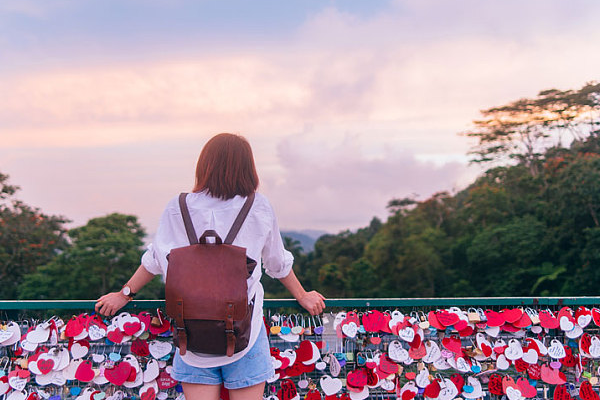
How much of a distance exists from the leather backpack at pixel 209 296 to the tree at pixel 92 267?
19.3m

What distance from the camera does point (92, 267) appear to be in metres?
21.1

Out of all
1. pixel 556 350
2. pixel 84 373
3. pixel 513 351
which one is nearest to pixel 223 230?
pixel 84 373

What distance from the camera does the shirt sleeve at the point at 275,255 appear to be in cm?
195

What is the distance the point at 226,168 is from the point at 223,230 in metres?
0.22

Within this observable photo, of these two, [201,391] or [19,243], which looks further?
[19,243]

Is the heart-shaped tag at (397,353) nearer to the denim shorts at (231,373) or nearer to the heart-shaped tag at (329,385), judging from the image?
the heart-shaped tag at (329,385)

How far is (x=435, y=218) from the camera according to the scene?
27.0 meters

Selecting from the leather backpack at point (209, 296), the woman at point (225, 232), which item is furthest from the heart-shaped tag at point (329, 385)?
the leather backpack at point (209, 296)

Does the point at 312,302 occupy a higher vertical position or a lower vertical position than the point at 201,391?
higher

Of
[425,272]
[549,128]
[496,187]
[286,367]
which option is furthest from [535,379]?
[549,128]

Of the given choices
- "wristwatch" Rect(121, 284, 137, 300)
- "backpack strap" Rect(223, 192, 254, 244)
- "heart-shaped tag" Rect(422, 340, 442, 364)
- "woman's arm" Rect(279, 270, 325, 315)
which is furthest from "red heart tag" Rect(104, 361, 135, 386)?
"heart-shaped tag" Rect(422, 340, 442, 364)

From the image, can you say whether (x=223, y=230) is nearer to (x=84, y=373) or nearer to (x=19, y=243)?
(x=84, y=373)

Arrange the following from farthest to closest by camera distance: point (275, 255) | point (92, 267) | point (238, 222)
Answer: point (92, 267)
point (275, 255)
point (238, 222)

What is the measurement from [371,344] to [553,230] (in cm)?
2053
